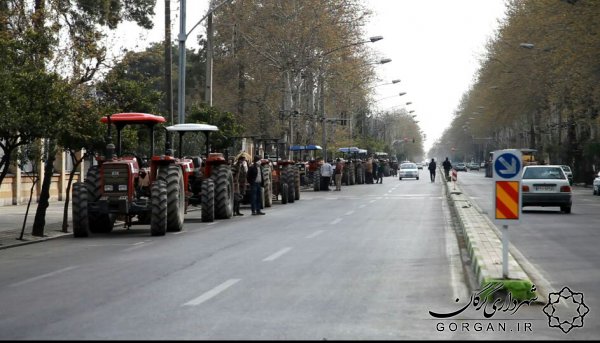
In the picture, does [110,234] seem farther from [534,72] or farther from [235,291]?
[534,72]

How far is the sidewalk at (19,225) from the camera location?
69.4 ft

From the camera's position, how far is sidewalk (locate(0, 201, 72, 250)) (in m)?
21.1

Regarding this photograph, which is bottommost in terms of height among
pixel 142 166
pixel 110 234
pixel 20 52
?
pixel 110 234

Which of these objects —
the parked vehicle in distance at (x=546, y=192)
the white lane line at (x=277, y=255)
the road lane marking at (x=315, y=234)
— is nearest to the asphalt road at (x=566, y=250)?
the parked vehicle in distance at (x=546, y=192)

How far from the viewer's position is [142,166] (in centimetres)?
2314

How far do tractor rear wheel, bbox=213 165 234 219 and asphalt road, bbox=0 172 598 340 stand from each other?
4.91m

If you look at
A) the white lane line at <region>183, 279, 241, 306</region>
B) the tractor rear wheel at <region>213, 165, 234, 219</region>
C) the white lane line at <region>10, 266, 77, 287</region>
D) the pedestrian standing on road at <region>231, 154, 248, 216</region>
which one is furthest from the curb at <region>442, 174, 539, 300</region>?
the pedestrian standing on road at <region>231, 154, 248, 216</region>

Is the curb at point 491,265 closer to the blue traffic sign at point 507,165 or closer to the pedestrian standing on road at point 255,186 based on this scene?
the blue traffic sign at point 507,165

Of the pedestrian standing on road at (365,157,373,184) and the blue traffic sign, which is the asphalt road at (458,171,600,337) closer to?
the blue traffic sign

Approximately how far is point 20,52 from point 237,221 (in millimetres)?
7440

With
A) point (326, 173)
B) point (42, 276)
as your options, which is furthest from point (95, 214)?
point (326, 173)

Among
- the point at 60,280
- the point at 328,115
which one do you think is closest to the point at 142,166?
the point at 60,280

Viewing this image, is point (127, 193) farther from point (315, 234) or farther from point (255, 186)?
point (255, 186)

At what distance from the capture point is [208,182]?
25.3 metres
